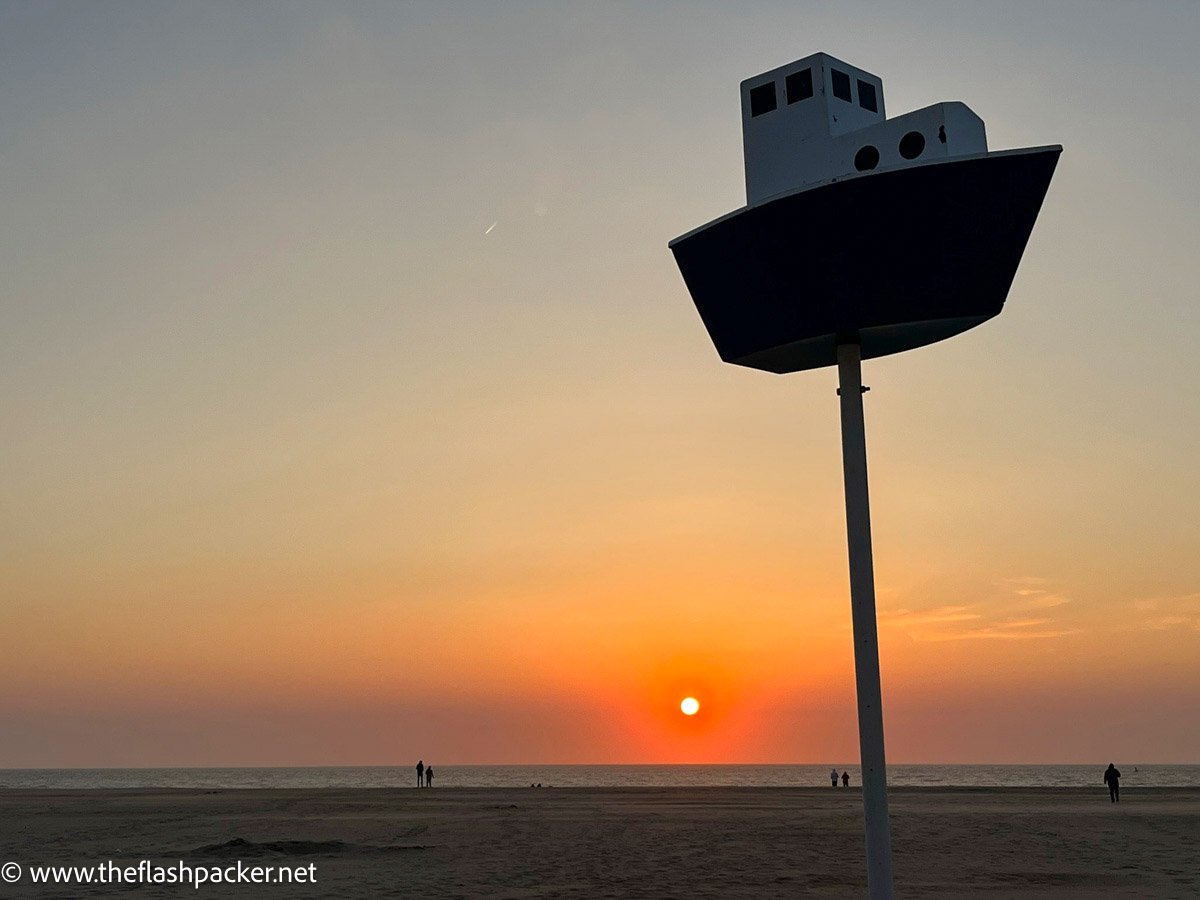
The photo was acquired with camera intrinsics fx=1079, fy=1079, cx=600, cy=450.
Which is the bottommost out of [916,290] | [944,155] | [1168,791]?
[1168,791]

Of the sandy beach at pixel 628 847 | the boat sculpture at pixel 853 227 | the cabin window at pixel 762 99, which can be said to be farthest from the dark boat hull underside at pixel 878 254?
the sandy beach at pixel 628 847

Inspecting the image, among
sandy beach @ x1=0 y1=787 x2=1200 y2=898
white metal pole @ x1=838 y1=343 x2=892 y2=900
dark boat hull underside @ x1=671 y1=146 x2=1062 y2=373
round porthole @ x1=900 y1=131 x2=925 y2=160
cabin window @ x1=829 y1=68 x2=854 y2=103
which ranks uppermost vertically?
cabin window @ x1=829 y1=68 x2=854 y2=103

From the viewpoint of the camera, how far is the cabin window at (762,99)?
16.1 m

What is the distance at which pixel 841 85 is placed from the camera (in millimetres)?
15828

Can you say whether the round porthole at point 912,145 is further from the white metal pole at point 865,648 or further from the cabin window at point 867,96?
the white metal pole at point 865,648

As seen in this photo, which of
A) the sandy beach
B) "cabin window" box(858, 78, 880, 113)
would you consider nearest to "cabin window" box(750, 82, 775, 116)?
"cabin window" box(858, 78, 880, 113)

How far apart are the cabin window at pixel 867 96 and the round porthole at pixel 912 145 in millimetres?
1664

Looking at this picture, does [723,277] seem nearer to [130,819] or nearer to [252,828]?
[252,828]

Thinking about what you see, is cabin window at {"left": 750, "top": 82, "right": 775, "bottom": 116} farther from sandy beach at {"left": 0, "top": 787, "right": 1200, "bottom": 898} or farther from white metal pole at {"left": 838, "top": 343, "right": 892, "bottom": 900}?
sandy beach at {"left": 0, "top": 787, "right": 1200, "bottom": 898}

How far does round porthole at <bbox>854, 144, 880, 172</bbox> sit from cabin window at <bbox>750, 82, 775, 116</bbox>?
1.75 metres

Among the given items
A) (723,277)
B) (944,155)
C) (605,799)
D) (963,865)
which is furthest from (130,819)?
(944,155)

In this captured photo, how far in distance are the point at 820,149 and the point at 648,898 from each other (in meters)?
12.7

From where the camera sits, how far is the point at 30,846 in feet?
88.5

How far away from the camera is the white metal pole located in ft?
45.9
